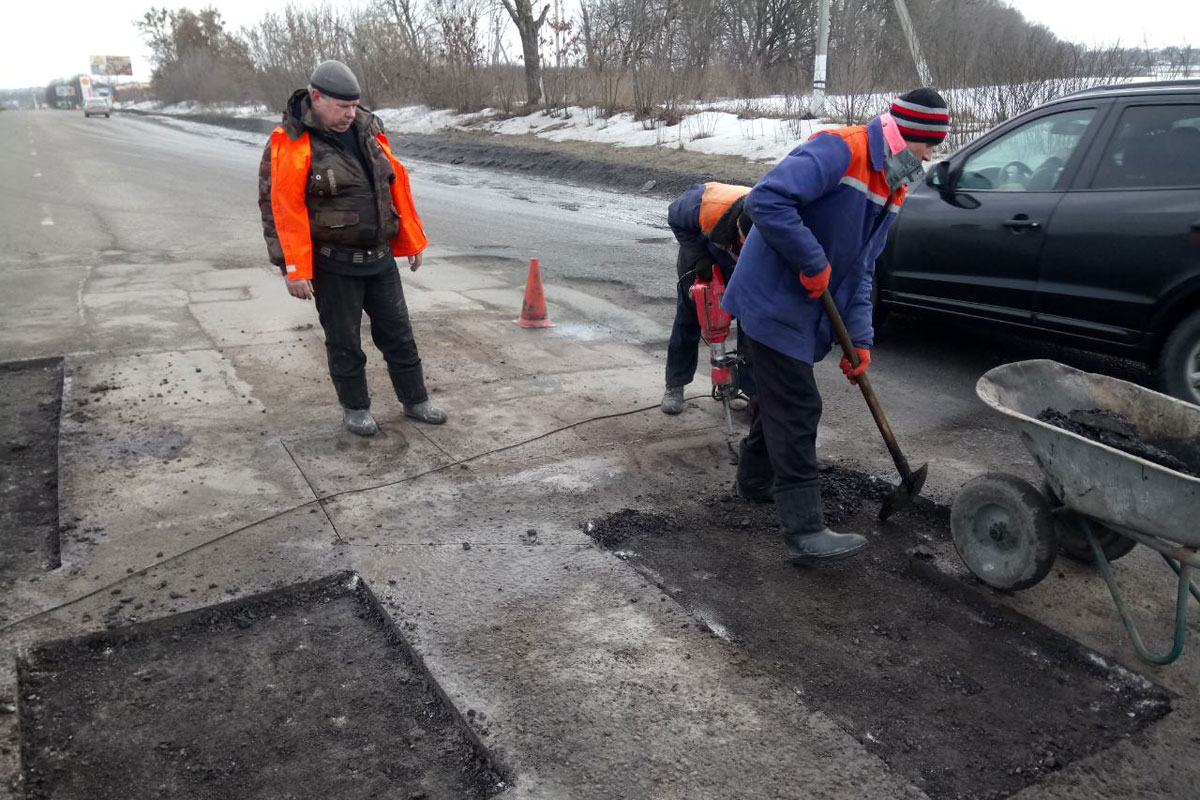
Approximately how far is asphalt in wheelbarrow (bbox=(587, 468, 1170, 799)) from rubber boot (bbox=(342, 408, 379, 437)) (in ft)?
5.21

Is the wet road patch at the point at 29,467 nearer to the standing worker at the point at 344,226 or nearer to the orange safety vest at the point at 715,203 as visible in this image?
the standing worker at the point at 344,226

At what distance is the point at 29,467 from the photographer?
15.1 ft

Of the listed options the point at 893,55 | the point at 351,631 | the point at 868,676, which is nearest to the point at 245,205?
the point at 351,631

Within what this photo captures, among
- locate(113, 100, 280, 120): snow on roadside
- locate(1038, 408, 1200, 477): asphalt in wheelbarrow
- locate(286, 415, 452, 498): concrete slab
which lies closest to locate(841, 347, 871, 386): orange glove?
locate(1038, 408, 1200, 477): asphalt in wheelbarrow

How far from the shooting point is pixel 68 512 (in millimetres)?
4012

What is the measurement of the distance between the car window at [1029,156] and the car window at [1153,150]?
0.26 meters

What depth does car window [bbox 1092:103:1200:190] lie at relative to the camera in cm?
506

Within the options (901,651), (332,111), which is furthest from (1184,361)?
(332,111)

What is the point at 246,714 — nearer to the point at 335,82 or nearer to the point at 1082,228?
the point at 335,82

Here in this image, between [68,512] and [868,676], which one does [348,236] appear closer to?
[68,512]

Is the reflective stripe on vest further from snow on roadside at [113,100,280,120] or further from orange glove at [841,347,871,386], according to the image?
snow on roadside at [113,100,280,120]

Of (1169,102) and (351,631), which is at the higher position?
(1169,102)

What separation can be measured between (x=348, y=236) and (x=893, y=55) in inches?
912

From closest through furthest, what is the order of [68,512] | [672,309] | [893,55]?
A: 1. [68,512]
2. [672,309]
3. [893,55]
